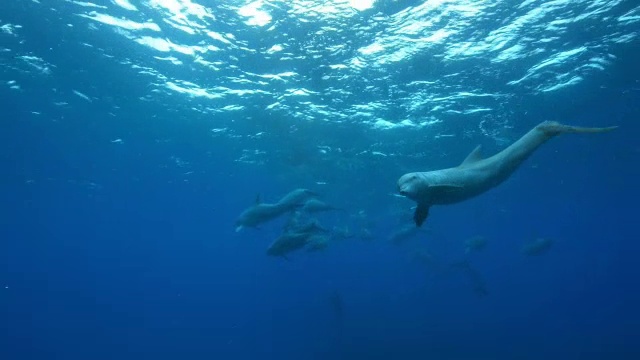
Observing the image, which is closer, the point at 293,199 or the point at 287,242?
the point at 287,242

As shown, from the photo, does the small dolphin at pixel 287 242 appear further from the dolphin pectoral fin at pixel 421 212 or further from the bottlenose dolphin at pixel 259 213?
the dolphin pectoral fin at pixel 421 212

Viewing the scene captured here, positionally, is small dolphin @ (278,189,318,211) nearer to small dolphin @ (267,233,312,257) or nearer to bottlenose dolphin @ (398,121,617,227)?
small dolphin @ (267,233,312,257)

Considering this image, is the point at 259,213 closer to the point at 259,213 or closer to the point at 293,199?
the point at 259,213

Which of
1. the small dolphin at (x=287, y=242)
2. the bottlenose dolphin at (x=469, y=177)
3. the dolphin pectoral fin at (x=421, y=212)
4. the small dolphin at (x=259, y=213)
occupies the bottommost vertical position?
the small dolphin at (x=287, y=242)

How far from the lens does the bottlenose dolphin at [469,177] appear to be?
436 centimetres

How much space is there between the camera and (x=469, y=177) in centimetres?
454

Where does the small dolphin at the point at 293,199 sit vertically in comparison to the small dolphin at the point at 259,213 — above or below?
above

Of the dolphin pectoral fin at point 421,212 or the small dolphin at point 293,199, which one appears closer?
the dolphin pectoral fin at point 421,212


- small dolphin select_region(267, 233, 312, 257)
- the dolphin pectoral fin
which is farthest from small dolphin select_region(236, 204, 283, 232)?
the dolphin pectoral fin

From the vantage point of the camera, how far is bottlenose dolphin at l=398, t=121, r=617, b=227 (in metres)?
4.36

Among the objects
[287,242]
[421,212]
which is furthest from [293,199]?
[421,212]

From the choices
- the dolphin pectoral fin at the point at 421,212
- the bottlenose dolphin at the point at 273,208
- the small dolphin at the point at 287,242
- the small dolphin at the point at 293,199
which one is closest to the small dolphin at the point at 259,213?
the bottlenose dolphin at the point at 273,208

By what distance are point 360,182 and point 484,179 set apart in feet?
96.0

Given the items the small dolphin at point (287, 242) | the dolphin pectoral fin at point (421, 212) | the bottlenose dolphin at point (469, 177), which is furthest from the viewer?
the small dolphin at point (287, 242)
